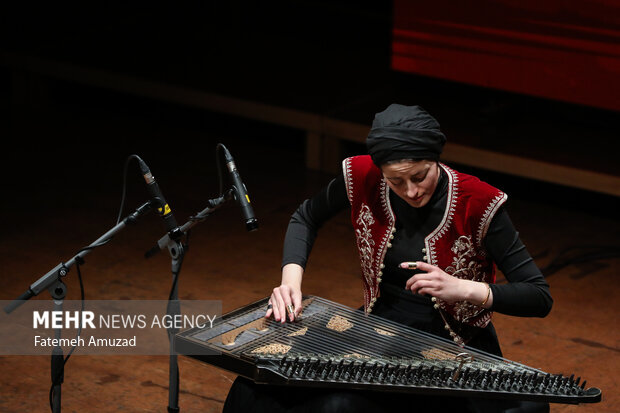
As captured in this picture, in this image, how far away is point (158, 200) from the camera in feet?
8.30

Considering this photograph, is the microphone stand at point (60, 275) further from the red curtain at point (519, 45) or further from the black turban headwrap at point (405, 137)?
the red curtain at point (519, 45)

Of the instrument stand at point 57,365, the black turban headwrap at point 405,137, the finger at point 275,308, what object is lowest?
the instrument stand at point 57,365

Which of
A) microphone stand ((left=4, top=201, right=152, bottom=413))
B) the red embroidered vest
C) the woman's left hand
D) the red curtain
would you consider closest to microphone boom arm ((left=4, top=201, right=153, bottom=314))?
microphone stand ((left=4, top=201, right=152, bottom=413))

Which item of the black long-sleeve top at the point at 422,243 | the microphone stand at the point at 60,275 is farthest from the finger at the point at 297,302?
the microphone stand at the point at 60,275

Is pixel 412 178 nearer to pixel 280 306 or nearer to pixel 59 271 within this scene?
pixel 280 306

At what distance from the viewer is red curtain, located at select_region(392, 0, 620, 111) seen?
4.52 metres

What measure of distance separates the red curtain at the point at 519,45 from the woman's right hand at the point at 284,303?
98.0 inches

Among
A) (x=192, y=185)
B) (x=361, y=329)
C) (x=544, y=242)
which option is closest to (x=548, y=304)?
(x=361, y=329)

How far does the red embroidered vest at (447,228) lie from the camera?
2.54 m

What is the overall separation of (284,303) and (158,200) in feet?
1.29

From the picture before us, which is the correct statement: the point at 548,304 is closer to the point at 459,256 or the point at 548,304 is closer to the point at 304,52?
the point at 459,256

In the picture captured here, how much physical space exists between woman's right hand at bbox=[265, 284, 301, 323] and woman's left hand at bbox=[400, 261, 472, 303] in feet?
1.01

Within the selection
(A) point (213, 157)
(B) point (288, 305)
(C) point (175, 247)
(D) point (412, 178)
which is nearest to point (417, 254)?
(D) point (412, 178)

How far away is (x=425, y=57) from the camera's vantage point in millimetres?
4996
